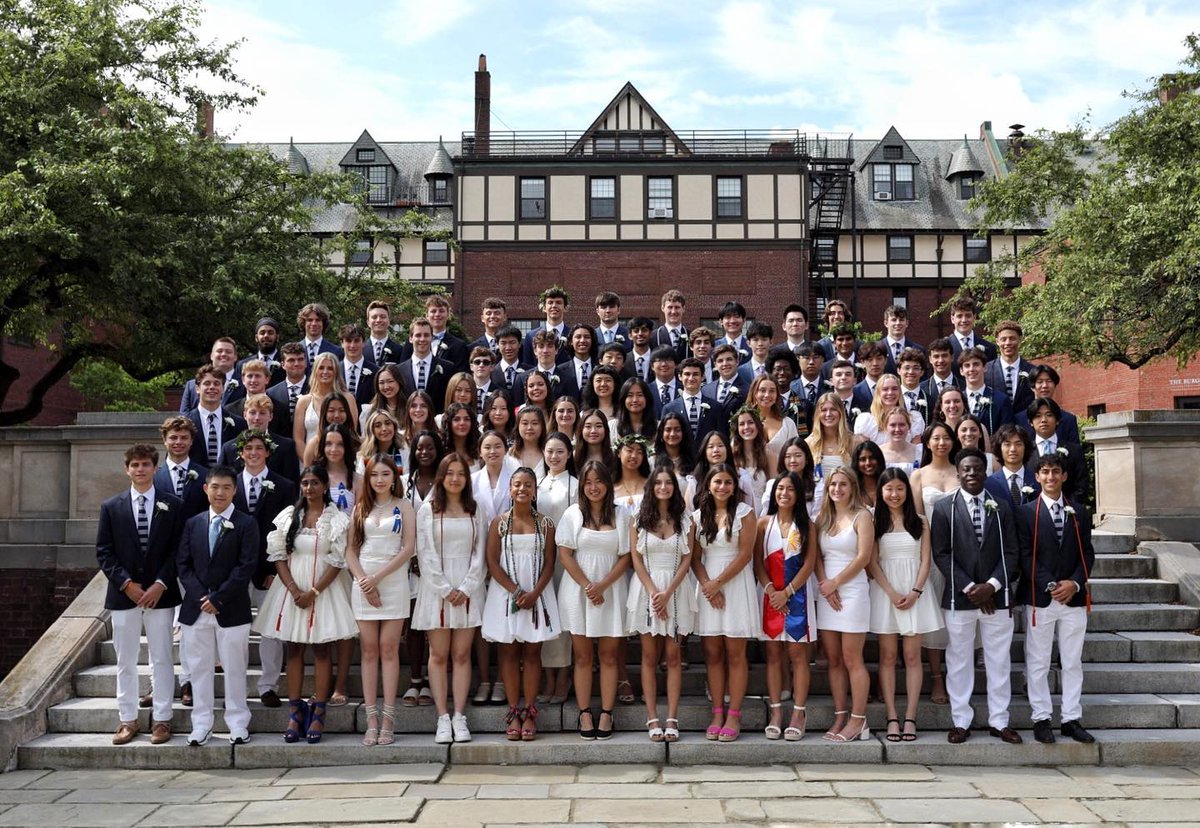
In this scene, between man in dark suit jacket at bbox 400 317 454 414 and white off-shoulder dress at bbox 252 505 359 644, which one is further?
man in dark suit jacket at bbox 400 317 454 414

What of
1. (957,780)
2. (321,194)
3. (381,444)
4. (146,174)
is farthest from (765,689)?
(321,194)

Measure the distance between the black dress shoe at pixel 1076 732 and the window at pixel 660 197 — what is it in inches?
1117

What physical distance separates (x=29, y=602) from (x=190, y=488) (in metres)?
3.83

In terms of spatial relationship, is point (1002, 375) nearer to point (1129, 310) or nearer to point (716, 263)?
point (1129, 310)

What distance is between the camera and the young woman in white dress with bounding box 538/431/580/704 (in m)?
7.30

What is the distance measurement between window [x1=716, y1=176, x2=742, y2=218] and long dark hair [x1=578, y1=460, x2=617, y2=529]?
1106 inches

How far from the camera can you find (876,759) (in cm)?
684

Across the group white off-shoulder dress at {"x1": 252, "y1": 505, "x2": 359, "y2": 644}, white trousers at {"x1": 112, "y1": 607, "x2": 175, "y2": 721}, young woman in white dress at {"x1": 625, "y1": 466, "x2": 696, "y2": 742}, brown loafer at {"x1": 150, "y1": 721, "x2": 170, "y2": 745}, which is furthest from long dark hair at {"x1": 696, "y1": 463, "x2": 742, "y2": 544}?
brown loafer at {"x1": 150, "y1": 721, "x2": 170, "y2": 745}

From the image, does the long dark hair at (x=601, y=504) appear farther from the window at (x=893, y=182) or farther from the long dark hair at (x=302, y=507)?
the window at (x=893, y=182)

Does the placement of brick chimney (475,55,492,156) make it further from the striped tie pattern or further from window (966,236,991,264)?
the striped tie pattern

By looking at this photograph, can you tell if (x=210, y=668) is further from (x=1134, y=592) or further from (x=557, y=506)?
(x=1134, y=592)

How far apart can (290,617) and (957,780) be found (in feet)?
14.8

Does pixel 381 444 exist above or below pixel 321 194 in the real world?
below

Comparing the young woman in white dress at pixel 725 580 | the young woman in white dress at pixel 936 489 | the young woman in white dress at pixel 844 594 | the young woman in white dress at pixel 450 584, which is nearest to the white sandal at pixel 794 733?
the young woman in white dress at pixel 844 594
